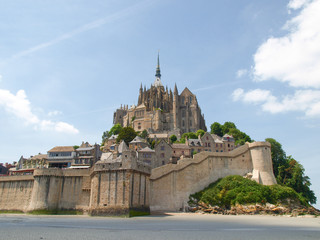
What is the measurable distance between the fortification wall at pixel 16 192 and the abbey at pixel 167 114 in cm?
5214

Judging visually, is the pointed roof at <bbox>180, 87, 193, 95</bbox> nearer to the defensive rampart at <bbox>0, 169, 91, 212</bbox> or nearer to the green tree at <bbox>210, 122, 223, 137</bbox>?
the green tree at <bbox>210, 122, 223, 137</bbox>

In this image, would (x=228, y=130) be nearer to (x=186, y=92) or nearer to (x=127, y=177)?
(x=186, y=92)

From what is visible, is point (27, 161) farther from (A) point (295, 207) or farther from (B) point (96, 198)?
(A) point (295, 207)

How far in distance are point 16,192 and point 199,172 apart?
97.4 feet

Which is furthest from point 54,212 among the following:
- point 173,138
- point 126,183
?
point 173,138

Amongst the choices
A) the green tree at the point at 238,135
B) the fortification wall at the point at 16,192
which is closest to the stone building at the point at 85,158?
the fortification wall at the point at 16,192

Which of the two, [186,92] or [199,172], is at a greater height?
[186,92]

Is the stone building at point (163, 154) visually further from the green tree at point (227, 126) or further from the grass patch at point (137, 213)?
the green tree at point (227, 126)

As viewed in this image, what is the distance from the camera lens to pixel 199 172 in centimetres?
4497

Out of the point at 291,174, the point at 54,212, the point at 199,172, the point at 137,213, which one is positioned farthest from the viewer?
the point at 291,174

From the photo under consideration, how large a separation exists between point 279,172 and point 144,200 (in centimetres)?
2769

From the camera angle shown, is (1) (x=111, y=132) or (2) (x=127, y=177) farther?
(1) (x=111, y=132)

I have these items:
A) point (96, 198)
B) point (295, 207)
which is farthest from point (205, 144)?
point (96, 198)

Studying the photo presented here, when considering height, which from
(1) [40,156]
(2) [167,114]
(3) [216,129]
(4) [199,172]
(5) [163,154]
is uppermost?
(2) [167,114]
